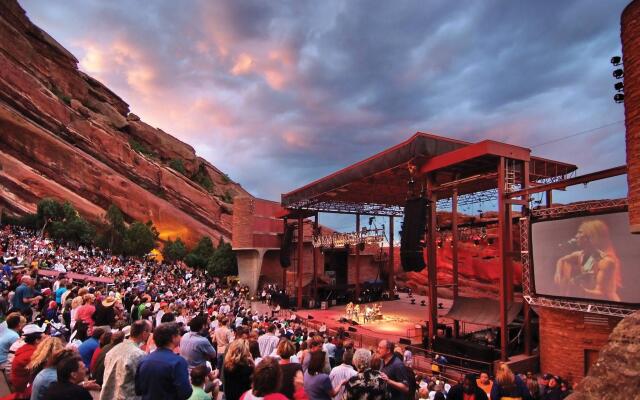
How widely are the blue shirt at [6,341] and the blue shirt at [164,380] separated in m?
3.03

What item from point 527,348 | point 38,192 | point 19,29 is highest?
point 19,29

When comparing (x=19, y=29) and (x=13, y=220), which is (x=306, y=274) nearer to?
(x=13, y=220)

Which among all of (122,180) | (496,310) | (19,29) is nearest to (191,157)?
(122,180)

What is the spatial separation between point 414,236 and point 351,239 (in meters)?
14.1

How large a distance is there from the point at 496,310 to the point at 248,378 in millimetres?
14500

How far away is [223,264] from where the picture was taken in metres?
38.0

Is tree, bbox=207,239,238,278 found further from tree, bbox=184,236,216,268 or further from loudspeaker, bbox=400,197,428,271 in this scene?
loudspeaker, bbox=400,197,428,271

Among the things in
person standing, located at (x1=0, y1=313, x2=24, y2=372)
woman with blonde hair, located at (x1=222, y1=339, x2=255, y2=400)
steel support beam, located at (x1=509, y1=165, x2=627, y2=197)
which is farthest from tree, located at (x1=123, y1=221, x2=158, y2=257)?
woman with blonde hair, located at (x1=222, y1=339, x2=255, y2=400)

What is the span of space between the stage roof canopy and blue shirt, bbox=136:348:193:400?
45.9 feet

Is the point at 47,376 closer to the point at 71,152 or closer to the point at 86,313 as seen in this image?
the point at 86,313

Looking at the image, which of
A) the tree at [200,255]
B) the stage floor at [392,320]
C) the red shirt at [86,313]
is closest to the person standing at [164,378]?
the red shirt at [86,313]

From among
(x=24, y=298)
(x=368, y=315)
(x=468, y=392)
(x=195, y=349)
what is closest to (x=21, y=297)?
(x=24, y=298)

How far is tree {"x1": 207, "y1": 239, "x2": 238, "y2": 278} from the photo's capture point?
38.0 m

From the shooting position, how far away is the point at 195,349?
17.2 feet
